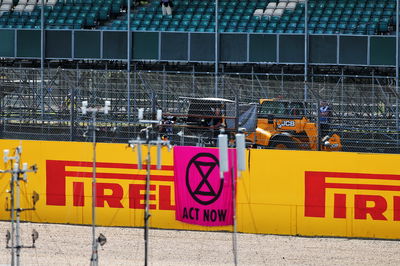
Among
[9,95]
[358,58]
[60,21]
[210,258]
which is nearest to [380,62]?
[358,58]

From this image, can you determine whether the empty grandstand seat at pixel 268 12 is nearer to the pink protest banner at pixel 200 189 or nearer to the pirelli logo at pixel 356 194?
the pink protest banner at pixel 200 189

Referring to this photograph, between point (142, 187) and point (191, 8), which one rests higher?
point (191, 8)

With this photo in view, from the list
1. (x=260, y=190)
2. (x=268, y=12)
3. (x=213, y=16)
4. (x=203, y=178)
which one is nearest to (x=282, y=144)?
(x=260, y=190)

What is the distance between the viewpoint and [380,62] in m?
37.3

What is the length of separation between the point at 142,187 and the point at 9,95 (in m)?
5.03

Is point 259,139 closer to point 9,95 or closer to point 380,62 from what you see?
point 9,95

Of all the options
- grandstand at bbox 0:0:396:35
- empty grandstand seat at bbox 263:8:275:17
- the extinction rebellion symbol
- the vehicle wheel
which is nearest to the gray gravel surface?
the extinction rebellion symbol

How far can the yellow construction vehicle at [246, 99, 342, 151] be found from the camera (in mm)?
23562

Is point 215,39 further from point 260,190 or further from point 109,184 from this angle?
point 260,190

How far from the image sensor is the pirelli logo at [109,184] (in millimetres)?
22906

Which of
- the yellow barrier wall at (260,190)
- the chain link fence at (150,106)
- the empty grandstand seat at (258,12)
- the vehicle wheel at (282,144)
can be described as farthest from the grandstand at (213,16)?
the yellow barrier wall at (260,190)

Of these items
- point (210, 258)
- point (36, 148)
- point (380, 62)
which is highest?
point (380, 62)

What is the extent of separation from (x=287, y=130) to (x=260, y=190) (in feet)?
15.0

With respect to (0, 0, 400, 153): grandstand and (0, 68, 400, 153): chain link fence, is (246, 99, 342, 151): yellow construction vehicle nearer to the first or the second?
(0, 68, 400, 153): chain link fence
